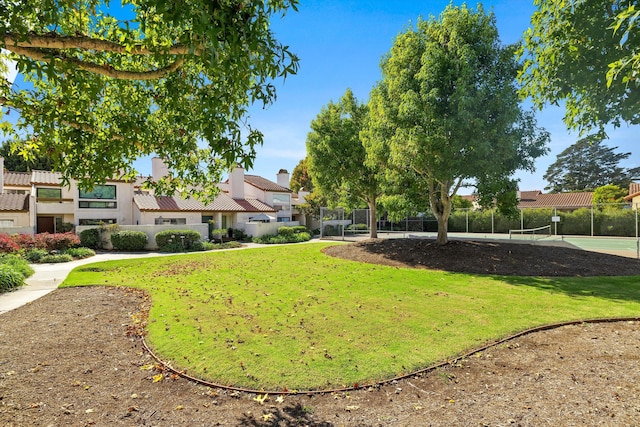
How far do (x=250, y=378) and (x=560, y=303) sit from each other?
7137 mm

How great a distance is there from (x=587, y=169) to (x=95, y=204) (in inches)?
2843

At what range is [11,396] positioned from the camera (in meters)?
3.90

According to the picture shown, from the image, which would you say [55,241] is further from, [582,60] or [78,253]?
[582,60]

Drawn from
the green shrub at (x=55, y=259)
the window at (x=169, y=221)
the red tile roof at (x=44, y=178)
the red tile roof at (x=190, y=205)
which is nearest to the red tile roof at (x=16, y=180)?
the red tile roof at (x=44, y=178)

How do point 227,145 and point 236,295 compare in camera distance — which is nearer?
point 227,145

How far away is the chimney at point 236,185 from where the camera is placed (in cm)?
3344

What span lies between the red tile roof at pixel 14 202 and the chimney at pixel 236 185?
16.1m

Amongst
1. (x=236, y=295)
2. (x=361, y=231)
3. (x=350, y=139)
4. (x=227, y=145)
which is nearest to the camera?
(x=227, y=145)

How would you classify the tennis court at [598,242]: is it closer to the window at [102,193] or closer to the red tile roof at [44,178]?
the window at [102,193]

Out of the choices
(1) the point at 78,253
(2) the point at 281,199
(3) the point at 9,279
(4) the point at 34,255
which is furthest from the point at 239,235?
(3) the point at 9,279

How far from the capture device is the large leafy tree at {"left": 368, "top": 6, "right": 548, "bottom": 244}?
37.9 ft

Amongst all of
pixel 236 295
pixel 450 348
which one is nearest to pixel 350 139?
pixel 236 295

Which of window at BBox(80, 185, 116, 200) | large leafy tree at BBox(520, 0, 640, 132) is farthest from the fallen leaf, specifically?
window at BBox(80, 185, 116, 200)

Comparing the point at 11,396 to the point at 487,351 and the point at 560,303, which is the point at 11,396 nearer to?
the point at 487,351
